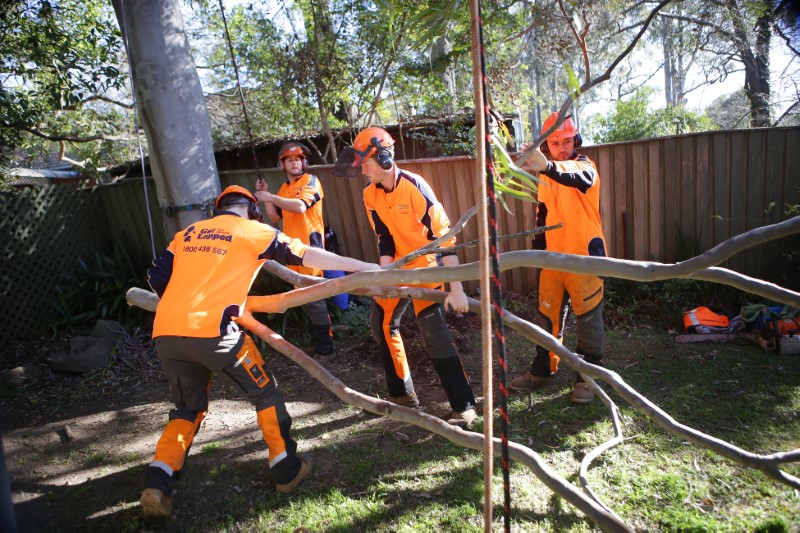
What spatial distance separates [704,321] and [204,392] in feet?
15.6

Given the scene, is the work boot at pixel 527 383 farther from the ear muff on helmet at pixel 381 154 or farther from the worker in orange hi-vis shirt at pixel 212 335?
the ear muff on helmet at pixel 381 154

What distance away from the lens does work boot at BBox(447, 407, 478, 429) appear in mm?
3838

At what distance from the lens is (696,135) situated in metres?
5.73

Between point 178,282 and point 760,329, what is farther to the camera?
point 760,329

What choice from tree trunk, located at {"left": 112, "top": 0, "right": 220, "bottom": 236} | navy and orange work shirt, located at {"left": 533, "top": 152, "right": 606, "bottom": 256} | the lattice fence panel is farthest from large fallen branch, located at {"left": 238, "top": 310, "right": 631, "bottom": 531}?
the lattice fence panel

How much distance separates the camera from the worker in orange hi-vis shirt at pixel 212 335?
299cm

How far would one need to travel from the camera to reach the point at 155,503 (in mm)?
2932

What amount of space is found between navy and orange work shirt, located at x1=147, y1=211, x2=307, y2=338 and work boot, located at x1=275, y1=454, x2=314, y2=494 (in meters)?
1.03

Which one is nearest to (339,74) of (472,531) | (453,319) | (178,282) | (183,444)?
(453,319)

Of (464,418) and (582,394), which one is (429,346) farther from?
(582,394)

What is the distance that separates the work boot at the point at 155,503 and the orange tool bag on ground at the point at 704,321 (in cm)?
492

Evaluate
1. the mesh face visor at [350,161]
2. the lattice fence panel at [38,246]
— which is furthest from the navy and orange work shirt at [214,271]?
the lattice fence panel at [38,246]

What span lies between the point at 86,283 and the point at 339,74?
15.5ft

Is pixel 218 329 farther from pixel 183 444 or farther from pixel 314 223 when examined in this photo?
pixel 314 223
